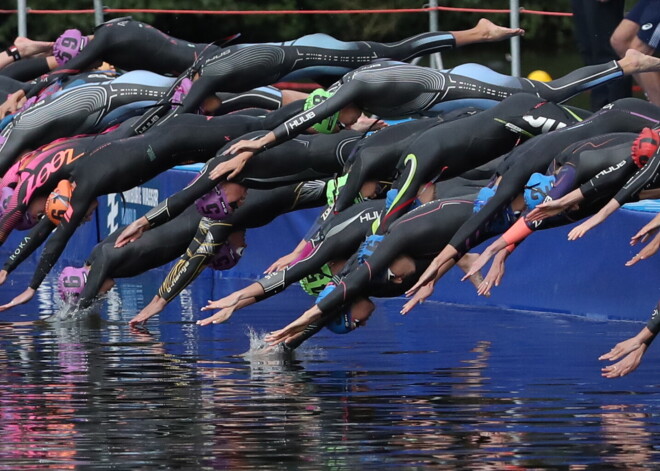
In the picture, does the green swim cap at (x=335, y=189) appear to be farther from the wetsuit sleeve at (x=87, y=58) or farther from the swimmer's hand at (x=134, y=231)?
the wetsuit sleeve at (x=87, y=58)

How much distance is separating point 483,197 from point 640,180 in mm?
1037

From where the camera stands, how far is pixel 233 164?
35.6 feet

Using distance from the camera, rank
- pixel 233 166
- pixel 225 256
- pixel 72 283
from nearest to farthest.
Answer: pixel 233 166, pixel 225 256, pixel 72 283

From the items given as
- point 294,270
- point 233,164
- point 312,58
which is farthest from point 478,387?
point 312,58

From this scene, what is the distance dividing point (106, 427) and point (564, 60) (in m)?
20.9

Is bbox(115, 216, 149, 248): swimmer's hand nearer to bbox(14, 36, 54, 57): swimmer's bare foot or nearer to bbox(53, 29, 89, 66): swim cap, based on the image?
bbox(53, 29, 89, 66): swim cap

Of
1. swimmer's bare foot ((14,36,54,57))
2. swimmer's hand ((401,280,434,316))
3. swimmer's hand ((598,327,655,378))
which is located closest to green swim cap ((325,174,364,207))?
swimmer's hand ((401,280,434,316))

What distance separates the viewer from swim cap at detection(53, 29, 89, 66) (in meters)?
14.2

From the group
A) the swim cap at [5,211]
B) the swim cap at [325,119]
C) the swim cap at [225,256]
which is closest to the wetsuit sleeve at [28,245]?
the swim cap at [5,211]

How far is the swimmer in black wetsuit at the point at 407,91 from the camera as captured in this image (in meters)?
10.8

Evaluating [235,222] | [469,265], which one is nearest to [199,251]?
[235,222]

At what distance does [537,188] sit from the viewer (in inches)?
377

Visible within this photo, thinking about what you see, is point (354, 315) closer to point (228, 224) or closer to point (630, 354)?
point (228, 224)

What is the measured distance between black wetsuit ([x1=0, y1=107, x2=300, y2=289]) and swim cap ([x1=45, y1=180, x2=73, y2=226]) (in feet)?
0.17
